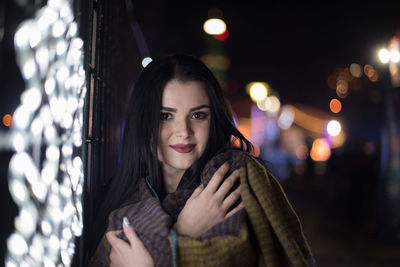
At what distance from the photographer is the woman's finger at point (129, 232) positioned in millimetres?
1272

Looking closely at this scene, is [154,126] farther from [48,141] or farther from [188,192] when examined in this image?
[48,141]

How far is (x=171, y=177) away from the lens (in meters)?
1.72

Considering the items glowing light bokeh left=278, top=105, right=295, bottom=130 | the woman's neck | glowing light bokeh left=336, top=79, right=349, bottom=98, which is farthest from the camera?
glowing light bokeh left=278, top=105, right=295, bottom=130

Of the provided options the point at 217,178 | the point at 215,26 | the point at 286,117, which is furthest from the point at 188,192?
the point at 286,117

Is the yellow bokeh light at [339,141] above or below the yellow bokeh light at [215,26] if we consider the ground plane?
below

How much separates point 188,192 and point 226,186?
23cm

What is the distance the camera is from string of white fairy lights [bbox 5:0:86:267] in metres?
0.73

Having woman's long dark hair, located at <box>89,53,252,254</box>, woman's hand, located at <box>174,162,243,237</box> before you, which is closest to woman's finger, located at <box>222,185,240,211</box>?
woman's hand, located at <box>174,162,243,237</box>

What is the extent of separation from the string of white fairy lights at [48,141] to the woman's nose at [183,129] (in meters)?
0.47

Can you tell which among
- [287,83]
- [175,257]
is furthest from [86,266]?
[287,83]

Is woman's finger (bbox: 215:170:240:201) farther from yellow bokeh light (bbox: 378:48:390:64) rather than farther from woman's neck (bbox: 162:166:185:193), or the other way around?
yellow bokeh light (bbox: 378:48:390:64)

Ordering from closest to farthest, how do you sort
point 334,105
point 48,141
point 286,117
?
point 48,141 → point 334,105 → point 286,117

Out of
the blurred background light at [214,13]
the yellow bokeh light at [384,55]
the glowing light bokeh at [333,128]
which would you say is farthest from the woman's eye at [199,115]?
the glowing light bokeh at [333,128]

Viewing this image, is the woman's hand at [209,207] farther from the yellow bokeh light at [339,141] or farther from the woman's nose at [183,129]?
the yellow bokeh light at [339,141]
